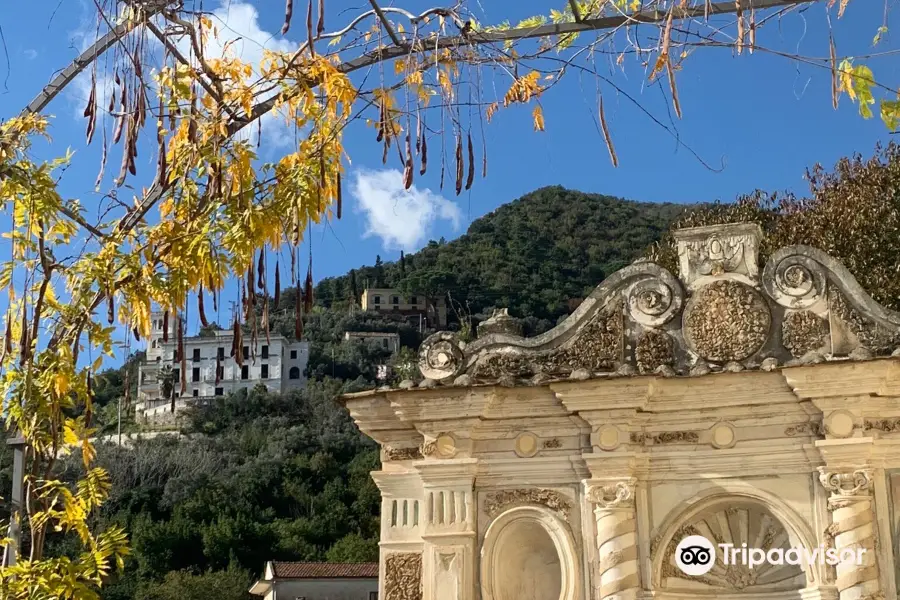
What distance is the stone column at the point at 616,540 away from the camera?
11.0 metres

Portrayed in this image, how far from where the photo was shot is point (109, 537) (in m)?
6.03

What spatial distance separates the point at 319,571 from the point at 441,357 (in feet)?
83.1

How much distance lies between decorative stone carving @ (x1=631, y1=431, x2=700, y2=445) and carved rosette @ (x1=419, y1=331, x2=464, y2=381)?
2.06 m

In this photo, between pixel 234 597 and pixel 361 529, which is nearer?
pixel 234 597

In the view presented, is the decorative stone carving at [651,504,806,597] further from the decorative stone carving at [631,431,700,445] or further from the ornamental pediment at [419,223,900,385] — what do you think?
the ornamental pediment at [419,223,900,385]

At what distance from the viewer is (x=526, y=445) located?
11773 mm

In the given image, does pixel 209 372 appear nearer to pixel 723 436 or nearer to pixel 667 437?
pixel 667 437

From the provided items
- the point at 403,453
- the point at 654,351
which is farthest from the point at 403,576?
the point at 654,351

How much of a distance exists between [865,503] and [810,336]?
1674 millimetres

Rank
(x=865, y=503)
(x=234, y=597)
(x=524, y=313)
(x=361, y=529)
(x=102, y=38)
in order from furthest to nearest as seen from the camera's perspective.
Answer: (x=524, y=313), (x=361, y=529), (x=234, y=597), (x=865, y=503), (x=102, y=38)

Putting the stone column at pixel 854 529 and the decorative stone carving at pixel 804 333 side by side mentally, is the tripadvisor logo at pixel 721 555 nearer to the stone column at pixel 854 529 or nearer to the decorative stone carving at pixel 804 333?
the stone column at pixel 854 529

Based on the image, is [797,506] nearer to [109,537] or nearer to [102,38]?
[109,537]

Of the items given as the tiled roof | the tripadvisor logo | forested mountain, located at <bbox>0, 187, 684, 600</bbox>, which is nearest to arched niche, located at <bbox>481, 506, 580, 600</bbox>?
the tripadvisor logo

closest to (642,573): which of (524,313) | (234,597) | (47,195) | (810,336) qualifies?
(810,336)
